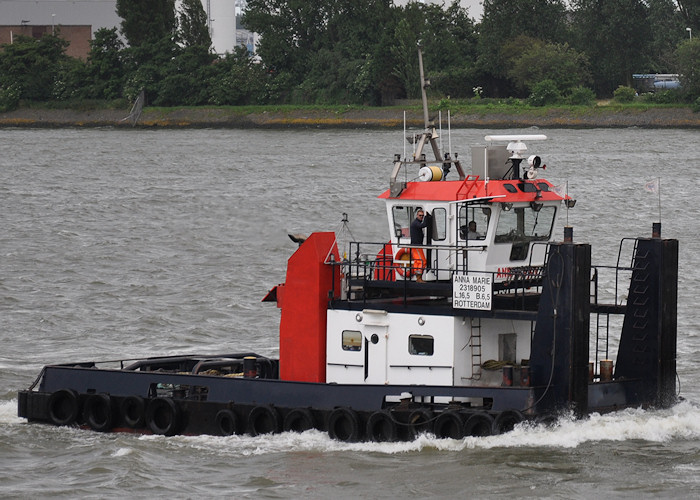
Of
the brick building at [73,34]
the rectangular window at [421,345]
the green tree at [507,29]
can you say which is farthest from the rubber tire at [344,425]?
the brick building at [73,34]

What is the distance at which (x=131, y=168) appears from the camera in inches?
2438

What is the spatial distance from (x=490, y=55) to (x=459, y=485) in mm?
81337

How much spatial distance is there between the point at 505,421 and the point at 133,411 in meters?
5.15

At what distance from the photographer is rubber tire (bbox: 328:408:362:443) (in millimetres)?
17281

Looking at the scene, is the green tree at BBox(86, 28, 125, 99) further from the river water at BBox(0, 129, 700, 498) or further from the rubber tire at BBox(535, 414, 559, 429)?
the rubber tire at BBox(535, 414, 559, 429)

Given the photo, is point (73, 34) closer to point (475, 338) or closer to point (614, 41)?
point (614, 41)

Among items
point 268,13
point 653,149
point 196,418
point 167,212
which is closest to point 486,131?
point 653,149

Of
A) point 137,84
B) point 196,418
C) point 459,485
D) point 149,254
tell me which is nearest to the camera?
point 459,485

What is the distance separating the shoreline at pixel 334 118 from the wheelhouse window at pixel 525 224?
69.4 m

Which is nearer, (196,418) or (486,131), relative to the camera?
(196,418)

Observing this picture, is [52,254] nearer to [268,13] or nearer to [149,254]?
[149,254]

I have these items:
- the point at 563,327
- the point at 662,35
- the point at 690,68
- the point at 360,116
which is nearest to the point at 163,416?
the point at 563,327

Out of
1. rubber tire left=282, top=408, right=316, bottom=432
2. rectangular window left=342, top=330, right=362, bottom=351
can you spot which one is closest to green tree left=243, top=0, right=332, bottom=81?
rectangular window left=342, top=330, right=362, bottom=351

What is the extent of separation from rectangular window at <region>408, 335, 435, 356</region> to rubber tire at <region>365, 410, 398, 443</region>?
89cm
